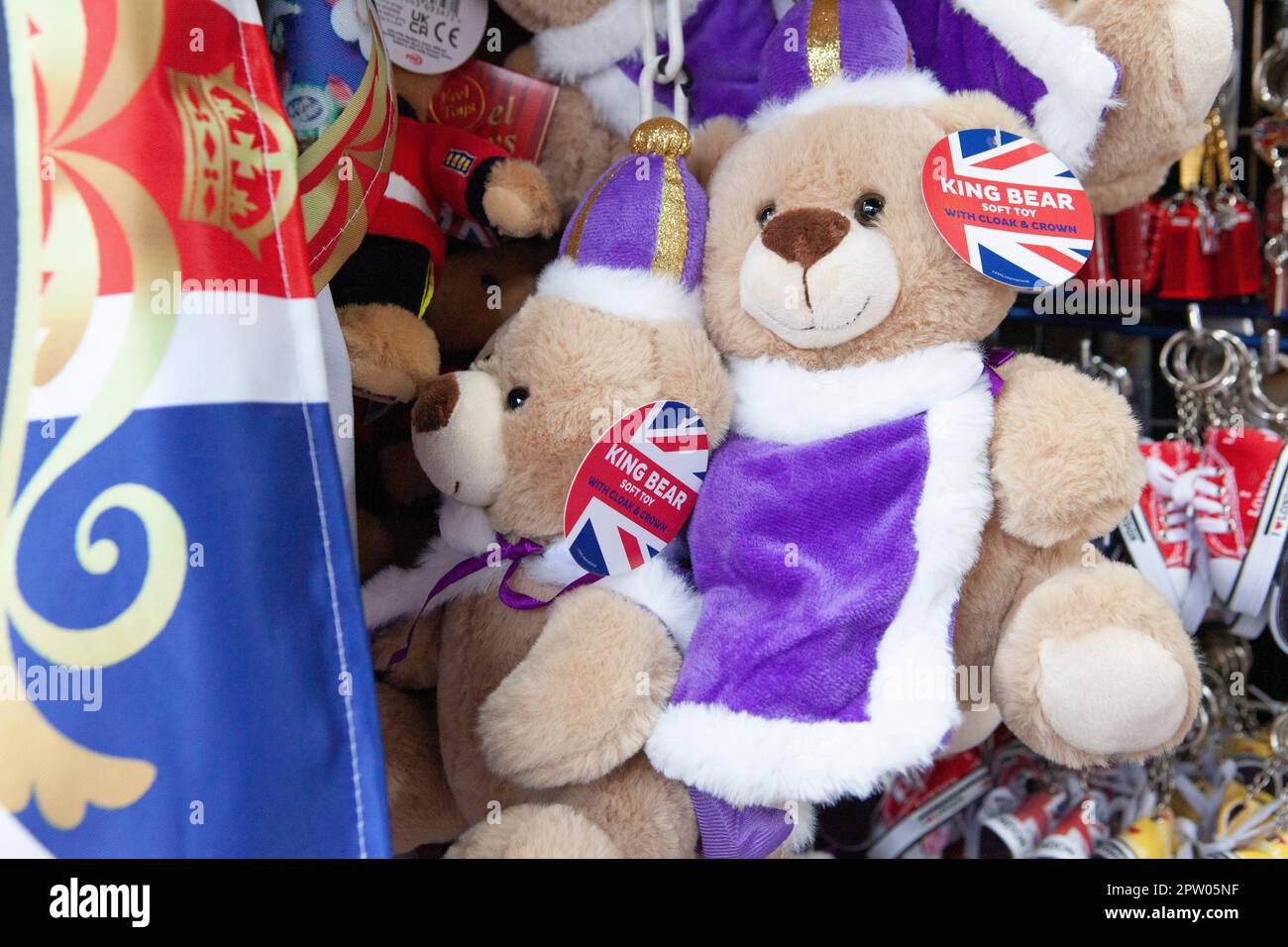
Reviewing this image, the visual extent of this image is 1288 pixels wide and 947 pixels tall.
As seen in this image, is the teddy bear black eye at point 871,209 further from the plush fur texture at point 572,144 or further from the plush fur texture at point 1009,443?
the plush fur texture at point 572,144

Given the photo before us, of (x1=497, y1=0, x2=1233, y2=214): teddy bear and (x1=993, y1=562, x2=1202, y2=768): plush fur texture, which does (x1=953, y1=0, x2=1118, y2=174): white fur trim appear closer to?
(x1=497, y1=0, x2=1233, y2=214): teddy bear

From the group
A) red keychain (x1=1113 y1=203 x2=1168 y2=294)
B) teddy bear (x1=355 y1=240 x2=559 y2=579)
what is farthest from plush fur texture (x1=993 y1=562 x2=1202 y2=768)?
red keychain (x1=1113 y1=203 x2=1168 y2=294)

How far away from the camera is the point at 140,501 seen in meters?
0.48

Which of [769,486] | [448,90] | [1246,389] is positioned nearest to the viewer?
[769,486]

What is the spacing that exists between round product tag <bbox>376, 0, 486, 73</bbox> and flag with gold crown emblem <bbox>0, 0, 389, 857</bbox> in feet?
1.04

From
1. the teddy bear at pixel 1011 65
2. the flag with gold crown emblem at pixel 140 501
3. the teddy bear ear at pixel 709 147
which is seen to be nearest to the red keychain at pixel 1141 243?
the teddy bear at pixel 1011 65

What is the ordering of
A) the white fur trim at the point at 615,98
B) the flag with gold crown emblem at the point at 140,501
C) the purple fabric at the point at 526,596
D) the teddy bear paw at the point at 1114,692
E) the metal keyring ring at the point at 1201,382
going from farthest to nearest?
the metal keyring ring at the point at 1201,382, the white fur trim at the point at 615,98, the purple fabric at the point at 526,596, the teddy bear paw at the point at 1114,692, the flag with gold crown emblem at the point at 140,501

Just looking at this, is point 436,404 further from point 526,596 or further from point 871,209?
point 871,209

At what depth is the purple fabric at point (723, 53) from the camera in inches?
32.8

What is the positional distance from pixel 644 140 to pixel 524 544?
29 centimetres

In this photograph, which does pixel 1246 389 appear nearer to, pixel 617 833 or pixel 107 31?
pixel 617 833

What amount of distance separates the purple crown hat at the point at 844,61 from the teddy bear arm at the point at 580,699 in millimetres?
373
